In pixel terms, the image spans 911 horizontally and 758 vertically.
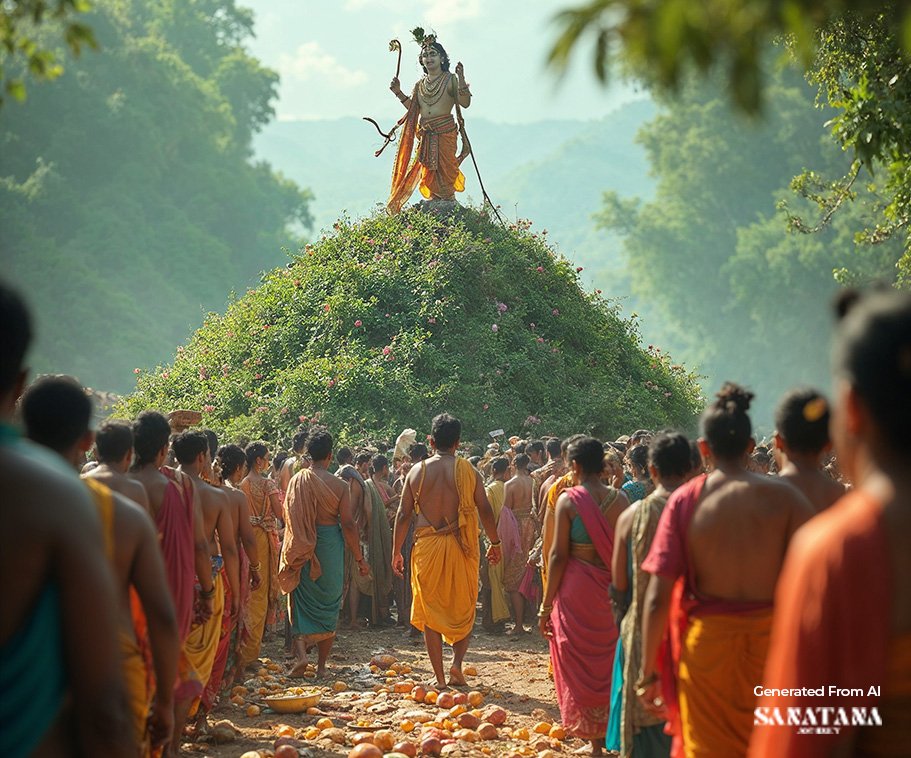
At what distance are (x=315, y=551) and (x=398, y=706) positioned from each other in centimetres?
214

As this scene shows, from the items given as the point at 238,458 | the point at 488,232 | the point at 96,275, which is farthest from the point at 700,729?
the point at 96,275

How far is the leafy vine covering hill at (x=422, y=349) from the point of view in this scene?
61.8ft

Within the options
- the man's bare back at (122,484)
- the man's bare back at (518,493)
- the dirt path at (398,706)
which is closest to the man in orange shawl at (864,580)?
the man's bare back at (122,484)

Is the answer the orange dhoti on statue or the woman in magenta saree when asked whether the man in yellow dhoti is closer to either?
the woman in magenta saree

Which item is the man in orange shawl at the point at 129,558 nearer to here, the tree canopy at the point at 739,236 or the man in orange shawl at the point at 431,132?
the man in orange shawl at the point at 431,132

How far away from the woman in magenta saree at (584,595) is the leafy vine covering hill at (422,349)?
9.98 metres

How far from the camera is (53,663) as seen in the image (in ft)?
10.1

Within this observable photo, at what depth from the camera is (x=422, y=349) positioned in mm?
19312

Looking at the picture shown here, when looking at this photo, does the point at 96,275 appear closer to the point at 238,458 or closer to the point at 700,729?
the point at 238,458

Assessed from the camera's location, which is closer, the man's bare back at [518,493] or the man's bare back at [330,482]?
the man's bare back at [330,482]

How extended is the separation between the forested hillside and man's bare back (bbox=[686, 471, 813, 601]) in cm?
4452

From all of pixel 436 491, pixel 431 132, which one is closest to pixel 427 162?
pixel 431 132

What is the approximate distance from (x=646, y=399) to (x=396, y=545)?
10512 millimetres

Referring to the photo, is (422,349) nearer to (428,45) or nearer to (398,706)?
(428,45)
